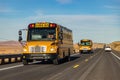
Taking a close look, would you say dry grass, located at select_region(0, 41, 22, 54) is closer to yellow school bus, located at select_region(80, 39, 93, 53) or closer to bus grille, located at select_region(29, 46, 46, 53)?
yellow school bus, located at select_region(80, 39, 93, 53)

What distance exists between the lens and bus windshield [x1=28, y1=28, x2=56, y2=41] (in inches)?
1037

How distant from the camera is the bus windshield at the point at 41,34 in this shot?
86.4ft

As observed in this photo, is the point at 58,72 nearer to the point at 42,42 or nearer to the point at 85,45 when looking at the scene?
the point at 42,42

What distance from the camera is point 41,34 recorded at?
26500 mm

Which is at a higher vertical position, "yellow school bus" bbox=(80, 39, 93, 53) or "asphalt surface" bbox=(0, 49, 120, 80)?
"yellow school bus" bbox=(80, 39, 93, 53)

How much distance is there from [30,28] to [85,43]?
1707 inches

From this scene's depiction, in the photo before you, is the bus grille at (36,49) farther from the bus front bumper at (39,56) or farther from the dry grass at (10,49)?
the dry grass at (10,49)

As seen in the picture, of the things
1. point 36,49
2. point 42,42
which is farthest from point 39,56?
point 42,42

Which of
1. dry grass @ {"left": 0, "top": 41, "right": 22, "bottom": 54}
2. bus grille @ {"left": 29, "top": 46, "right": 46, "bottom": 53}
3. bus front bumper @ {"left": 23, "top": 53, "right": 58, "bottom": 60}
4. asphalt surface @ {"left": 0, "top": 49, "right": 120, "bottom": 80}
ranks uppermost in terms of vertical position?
dry grass @ {"left": 0, "top": 41, "right": 22, "bottom": 54}

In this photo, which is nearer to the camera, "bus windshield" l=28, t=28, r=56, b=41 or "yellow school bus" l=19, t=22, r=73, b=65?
"yellow school bus" l=19, t=22, r=73, b=65

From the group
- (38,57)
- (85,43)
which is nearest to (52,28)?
(38,57)

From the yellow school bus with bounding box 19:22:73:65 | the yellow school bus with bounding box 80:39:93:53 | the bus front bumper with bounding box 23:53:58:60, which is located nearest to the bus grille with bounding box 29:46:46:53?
the yellow school bus with bounding box 19:22:73:65

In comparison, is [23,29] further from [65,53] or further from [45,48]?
[65,53]

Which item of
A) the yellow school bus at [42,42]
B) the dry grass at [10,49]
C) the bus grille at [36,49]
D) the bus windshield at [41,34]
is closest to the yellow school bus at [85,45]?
the dry grass at [10,49]
